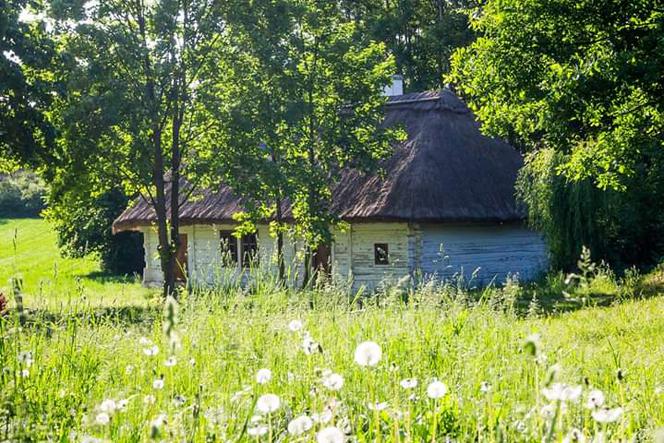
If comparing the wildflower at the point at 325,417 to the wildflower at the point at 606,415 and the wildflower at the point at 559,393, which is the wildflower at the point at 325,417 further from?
the wildflower at the point at 606,415

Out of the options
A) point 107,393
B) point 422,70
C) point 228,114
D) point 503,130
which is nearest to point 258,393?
point 107,393

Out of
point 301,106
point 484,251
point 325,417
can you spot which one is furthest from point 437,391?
point 484,251

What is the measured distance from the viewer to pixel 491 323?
20.5ft

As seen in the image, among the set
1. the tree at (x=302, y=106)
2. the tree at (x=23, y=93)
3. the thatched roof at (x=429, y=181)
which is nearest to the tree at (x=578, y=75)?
the tree at (x=302, y=106)

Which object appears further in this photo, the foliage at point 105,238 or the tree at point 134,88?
the foliage at point 105,238

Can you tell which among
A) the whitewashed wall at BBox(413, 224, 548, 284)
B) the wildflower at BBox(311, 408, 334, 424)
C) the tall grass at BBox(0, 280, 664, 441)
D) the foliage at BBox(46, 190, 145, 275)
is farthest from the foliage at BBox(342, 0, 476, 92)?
the wildflower at BBox(311, 408, 334, 424)

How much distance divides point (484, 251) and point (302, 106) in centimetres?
644

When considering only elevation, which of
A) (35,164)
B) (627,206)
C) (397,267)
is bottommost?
(397,267)

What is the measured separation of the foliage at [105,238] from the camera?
2944cm

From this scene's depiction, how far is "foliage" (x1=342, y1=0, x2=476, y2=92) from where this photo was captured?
30.9 m

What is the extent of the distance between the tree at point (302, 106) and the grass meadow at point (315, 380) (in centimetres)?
1112

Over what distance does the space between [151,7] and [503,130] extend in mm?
8068

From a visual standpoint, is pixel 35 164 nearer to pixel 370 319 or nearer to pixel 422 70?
pixel 370 319

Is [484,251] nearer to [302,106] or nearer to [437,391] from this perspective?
[302,106]
